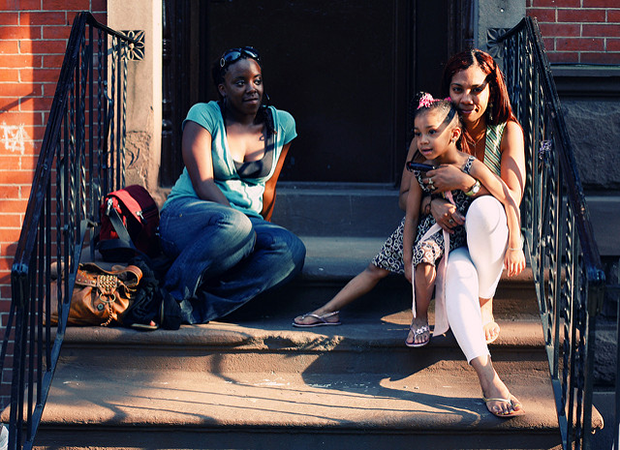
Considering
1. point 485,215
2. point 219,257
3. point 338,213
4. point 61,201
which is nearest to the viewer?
point 485,215

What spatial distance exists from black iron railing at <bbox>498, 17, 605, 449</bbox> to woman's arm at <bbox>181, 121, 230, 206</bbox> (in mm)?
1546

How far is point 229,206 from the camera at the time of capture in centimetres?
370

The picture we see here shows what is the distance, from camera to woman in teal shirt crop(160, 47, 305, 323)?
3.50m

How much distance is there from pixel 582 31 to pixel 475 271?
1.97 meters

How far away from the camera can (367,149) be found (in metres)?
5.05

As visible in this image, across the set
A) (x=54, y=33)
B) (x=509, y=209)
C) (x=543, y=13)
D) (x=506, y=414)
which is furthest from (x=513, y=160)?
(x=54, y=33)

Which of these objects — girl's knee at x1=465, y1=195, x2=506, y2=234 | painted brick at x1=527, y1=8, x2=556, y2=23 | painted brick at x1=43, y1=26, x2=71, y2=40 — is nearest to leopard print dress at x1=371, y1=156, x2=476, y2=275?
girl's knee at x1=465, y1=195, x2=506, y2=234

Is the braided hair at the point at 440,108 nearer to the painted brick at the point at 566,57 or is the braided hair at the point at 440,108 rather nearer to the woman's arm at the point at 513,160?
the woman's arm at the point at 513,160

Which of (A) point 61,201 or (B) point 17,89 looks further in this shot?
(B) point 17,89

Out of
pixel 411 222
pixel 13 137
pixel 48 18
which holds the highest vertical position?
pixel 48 18

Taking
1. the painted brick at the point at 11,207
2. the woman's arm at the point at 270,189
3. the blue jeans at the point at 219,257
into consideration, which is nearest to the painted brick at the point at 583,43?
the woman's arm at the point at 270,189

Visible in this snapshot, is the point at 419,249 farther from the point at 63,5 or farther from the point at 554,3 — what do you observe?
the point at 63,5

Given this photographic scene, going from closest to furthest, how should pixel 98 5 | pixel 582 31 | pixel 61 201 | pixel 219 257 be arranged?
pixel 219 257 < pixel 61 201 < pixel 582 31 < pixel 98 5

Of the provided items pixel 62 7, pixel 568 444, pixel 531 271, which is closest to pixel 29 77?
pixel 62 7
